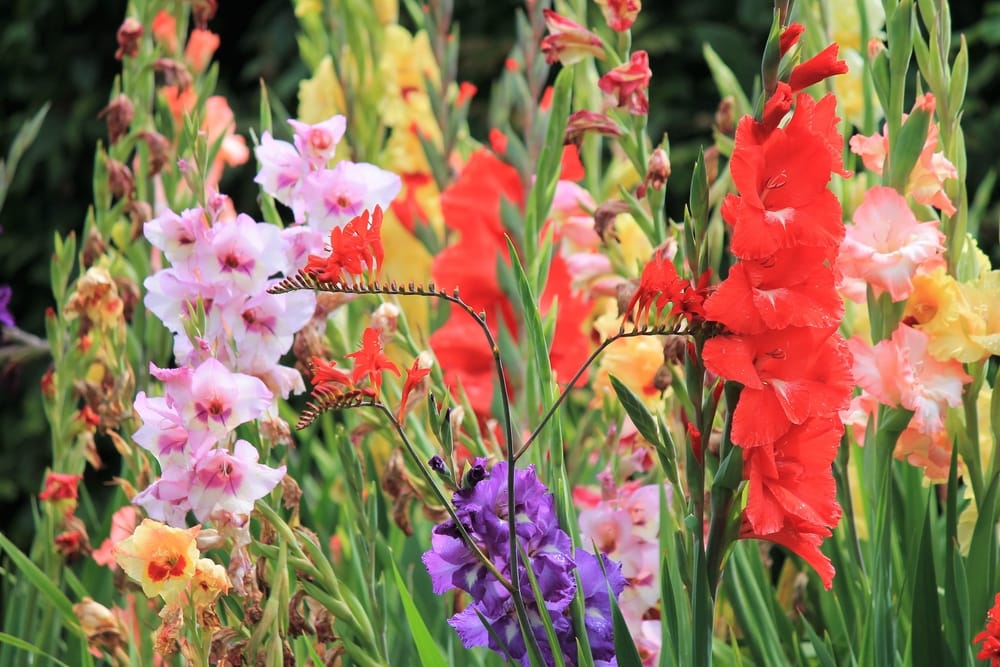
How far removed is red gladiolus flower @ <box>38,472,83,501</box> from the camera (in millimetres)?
859

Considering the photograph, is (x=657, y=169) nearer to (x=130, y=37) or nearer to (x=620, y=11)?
(x=620, y=11)

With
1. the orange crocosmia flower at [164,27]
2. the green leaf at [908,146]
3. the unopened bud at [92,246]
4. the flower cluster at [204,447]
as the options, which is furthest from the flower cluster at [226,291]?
the orange crocosmia flower at [164,27]

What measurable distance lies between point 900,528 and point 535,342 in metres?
0.39

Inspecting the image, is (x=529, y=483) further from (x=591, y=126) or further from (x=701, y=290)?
(x=591, y=126)

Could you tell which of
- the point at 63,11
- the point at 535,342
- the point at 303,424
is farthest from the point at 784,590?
the point at 63,11

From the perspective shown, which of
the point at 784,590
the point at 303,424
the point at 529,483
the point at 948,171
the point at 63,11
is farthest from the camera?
the point at 63,11

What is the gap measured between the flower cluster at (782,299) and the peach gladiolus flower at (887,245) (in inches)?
8.2

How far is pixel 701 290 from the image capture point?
1.67 feet

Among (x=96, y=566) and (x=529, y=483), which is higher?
(x=529, y=483)

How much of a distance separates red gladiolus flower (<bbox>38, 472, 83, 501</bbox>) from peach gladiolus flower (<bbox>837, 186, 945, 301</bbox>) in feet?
1.84

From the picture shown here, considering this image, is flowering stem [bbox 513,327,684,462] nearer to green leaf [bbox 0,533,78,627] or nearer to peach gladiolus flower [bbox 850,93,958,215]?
peach gladiolus flower [bbox 850,93,958,215]

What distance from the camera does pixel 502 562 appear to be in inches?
23.1

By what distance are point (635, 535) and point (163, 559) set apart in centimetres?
34

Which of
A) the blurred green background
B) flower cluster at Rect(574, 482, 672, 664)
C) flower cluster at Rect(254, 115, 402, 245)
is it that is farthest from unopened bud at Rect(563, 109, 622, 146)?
the blurred green background
